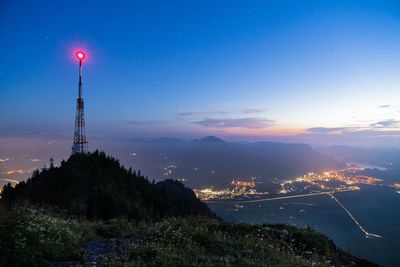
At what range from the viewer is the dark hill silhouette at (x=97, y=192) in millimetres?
37688

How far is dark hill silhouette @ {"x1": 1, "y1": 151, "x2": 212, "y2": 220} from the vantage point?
3769 cm

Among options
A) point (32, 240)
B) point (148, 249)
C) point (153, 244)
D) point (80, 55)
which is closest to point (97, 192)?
point (80, 55)

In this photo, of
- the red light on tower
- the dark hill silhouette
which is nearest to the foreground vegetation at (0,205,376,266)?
A: the dark hill silhouette

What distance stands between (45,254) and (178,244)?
3.83m

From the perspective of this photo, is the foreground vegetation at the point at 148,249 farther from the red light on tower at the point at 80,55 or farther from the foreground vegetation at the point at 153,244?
the red light on tower at the point at 80,55

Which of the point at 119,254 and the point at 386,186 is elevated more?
the point at 119,254

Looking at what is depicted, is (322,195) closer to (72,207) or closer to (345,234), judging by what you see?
(345,234)

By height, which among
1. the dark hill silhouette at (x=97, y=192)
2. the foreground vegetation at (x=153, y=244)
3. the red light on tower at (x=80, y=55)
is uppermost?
the red light on tower at (x=80, y=55)

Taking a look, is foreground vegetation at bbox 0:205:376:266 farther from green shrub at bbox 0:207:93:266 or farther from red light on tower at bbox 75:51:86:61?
red light on tower at bbox 75:51:86:61

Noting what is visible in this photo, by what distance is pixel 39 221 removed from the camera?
958 cm

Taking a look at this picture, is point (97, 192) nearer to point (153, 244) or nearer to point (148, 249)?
point (153, 244)

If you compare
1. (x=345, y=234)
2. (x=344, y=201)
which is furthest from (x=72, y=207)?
(x=344, y=201)

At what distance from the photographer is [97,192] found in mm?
41031

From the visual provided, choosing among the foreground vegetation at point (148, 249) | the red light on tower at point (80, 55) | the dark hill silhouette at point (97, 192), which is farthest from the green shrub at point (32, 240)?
the red light on tower at point (80, 55)
